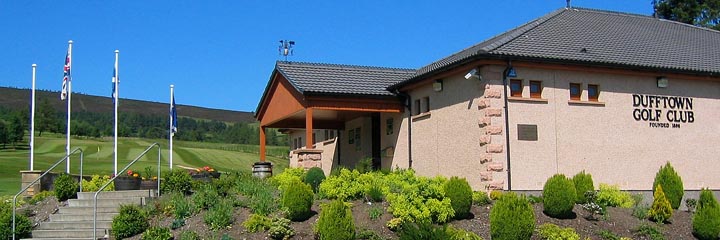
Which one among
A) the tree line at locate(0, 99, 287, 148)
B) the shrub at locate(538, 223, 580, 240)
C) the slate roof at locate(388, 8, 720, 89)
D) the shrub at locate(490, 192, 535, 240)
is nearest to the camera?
the shrub at locate(490, 192, 535, 240)

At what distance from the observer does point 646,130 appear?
19.4 metres

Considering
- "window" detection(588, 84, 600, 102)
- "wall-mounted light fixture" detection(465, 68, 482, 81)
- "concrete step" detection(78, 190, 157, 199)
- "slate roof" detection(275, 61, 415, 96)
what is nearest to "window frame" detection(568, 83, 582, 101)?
"window" detection(588, 84, 600, 102)

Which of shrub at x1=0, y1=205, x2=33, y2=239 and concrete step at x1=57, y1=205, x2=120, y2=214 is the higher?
concrete step at x1=57, y1=205, x2=120, y2=214

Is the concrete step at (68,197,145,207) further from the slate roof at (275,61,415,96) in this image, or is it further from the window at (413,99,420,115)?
the window at (413,99,420,115)

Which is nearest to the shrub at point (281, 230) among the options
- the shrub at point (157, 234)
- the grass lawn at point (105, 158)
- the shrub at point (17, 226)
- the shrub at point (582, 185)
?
the shrub at point (157, 234)

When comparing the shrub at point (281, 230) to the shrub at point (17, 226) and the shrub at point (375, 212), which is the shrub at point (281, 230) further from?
the shrub at point (17, 226)

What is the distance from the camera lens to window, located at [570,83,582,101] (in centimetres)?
1881

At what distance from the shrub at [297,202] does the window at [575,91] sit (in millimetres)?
7796

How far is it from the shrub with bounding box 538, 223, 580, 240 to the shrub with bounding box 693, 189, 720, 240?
3.36 m

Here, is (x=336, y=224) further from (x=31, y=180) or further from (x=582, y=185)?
(x=31, y=180)

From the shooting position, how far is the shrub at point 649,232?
1542cm

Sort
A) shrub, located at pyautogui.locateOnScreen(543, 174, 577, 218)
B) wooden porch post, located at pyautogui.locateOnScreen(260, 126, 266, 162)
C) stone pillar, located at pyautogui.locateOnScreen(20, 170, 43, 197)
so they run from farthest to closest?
wooden porch post, located at pyautogui.locateOnScreen(260, 126, 266, 162) < stone pillar, located at pyautogui.locateOnScreen(20, 170, 43, 197) < shrub, located at pyautogui.locateOnScreen(543, 174, 577, 218)

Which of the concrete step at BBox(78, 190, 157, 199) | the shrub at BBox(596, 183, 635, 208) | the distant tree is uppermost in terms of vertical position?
the distant tree

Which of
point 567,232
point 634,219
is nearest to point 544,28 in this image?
point 634,219
